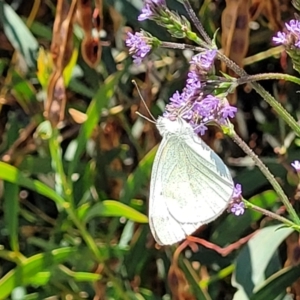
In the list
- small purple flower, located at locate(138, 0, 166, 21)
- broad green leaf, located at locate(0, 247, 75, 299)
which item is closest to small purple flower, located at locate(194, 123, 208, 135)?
small purple flower, located at locate(138, 0, 166, 21)

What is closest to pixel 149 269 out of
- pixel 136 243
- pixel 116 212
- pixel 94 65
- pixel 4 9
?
pixel 136 243

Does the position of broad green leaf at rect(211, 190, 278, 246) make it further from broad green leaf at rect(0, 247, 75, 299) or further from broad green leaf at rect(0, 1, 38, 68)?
broad green leaf at rect(0, 1, 38, 68)

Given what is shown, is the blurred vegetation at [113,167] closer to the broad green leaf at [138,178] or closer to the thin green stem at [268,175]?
the broad green leaf at [138,178]

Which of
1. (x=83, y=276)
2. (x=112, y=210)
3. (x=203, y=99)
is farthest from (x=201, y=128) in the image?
(x=83, y=276)

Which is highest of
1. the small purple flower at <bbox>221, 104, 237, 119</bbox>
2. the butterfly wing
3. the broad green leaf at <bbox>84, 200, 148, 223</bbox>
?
the small purple flower at <bbox>221, 104, 237, 119</bbox>

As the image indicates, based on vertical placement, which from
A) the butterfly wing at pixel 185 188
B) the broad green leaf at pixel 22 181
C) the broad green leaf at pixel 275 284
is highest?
the butterfly wing at pixel 185 188

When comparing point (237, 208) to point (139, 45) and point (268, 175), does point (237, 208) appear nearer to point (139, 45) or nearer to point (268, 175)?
point (268, 175)

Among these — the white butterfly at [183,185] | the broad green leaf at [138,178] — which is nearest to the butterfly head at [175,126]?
the white butterfly at [183,185]
